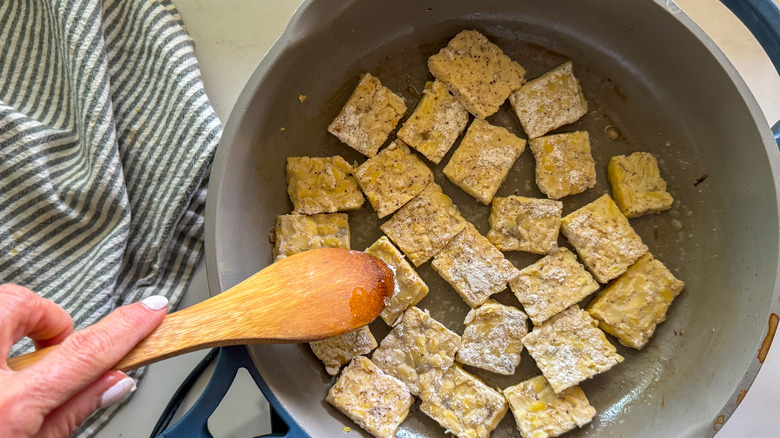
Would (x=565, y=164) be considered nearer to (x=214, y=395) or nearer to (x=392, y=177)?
(x=392, y=177)

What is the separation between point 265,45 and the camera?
189 cm

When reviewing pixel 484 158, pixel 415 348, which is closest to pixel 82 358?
pixel 415 348

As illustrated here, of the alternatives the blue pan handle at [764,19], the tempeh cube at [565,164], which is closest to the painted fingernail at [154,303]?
the tempeh cube at [565,164]

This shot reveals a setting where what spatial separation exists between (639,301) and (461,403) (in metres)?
0.68

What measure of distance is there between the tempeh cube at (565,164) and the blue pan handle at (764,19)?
53cm

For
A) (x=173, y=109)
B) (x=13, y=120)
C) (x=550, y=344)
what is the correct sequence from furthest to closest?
1. (x=550, y=344)
2. (x=173, y=109)
3. (x=13, y=120)

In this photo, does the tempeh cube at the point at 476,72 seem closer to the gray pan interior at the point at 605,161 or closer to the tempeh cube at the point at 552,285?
the gray pan interior at the point at 605,161

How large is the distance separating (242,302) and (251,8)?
3.55ft

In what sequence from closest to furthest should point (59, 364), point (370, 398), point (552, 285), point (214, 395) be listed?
point (59, 364), point (214, 395), point (370, 398), point (552, 285)

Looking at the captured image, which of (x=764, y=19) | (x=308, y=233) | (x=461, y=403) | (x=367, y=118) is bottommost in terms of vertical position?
(x=461, y=403)

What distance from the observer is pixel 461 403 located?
1780 millimetres

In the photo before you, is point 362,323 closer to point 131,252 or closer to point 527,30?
point 131,252

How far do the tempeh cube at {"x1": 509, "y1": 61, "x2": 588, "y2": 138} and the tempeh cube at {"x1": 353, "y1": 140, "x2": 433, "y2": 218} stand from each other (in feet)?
1.27

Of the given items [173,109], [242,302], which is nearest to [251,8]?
[173,109]
